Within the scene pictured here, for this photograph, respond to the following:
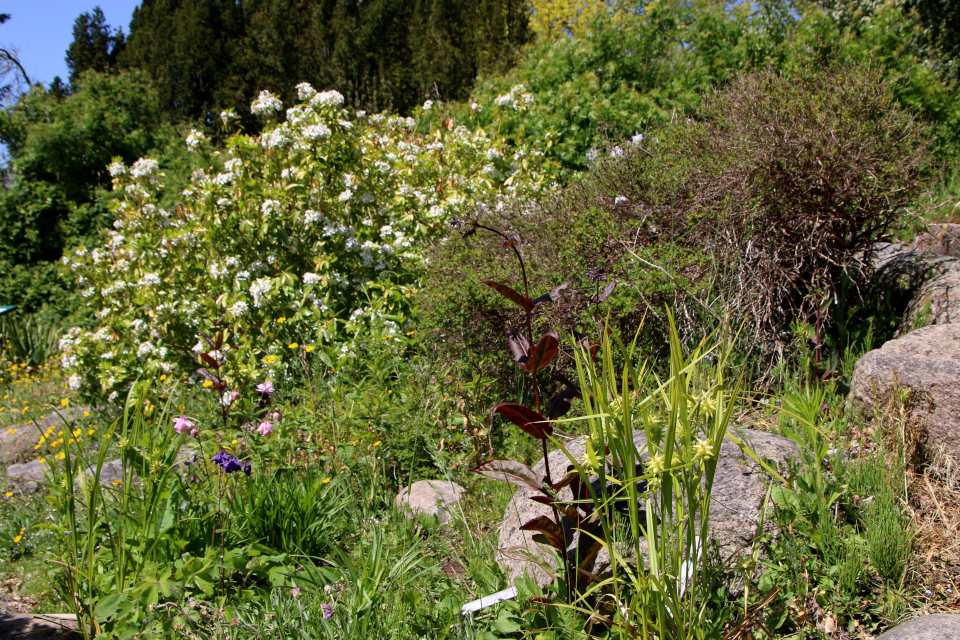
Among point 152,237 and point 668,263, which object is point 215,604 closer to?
point 668,263

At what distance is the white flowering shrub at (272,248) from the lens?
4484 millimetres

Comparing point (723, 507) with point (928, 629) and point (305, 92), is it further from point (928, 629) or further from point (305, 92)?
point (305, 92)

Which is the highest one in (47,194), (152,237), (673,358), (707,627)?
(47,194)

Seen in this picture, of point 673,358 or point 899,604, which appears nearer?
point 673,358

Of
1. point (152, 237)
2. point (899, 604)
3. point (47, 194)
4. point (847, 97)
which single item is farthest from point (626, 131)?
point (47, 194)

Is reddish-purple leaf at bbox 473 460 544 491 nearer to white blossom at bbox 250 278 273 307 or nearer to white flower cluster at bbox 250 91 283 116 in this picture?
white blossom at bbox 250 278 273 307

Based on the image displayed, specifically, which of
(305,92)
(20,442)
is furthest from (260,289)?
(20,442)

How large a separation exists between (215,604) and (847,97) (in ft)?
12.3

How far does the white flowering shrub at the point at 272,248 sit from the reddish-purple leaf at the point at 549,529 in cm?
254

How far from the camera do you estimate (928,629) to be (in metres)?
1.63

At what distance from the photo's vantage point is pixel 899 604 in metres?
1.87

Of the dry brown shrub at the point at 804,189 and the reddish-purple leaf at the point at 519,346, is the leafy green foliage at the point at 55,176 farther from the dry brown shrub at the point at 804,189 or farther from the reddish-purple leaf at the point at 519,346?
the reddish-purple leaf at the point at 519,346

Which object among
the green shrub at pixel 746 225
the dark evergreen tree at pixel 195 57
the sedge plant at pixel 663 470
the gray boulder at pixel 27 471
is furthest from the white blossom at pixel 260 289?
the dark evergreen tree at pixel 195 57

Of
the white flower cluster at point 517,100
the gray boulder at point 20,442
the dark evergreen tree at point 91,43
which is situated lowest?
the gray boulder at point 20,442
